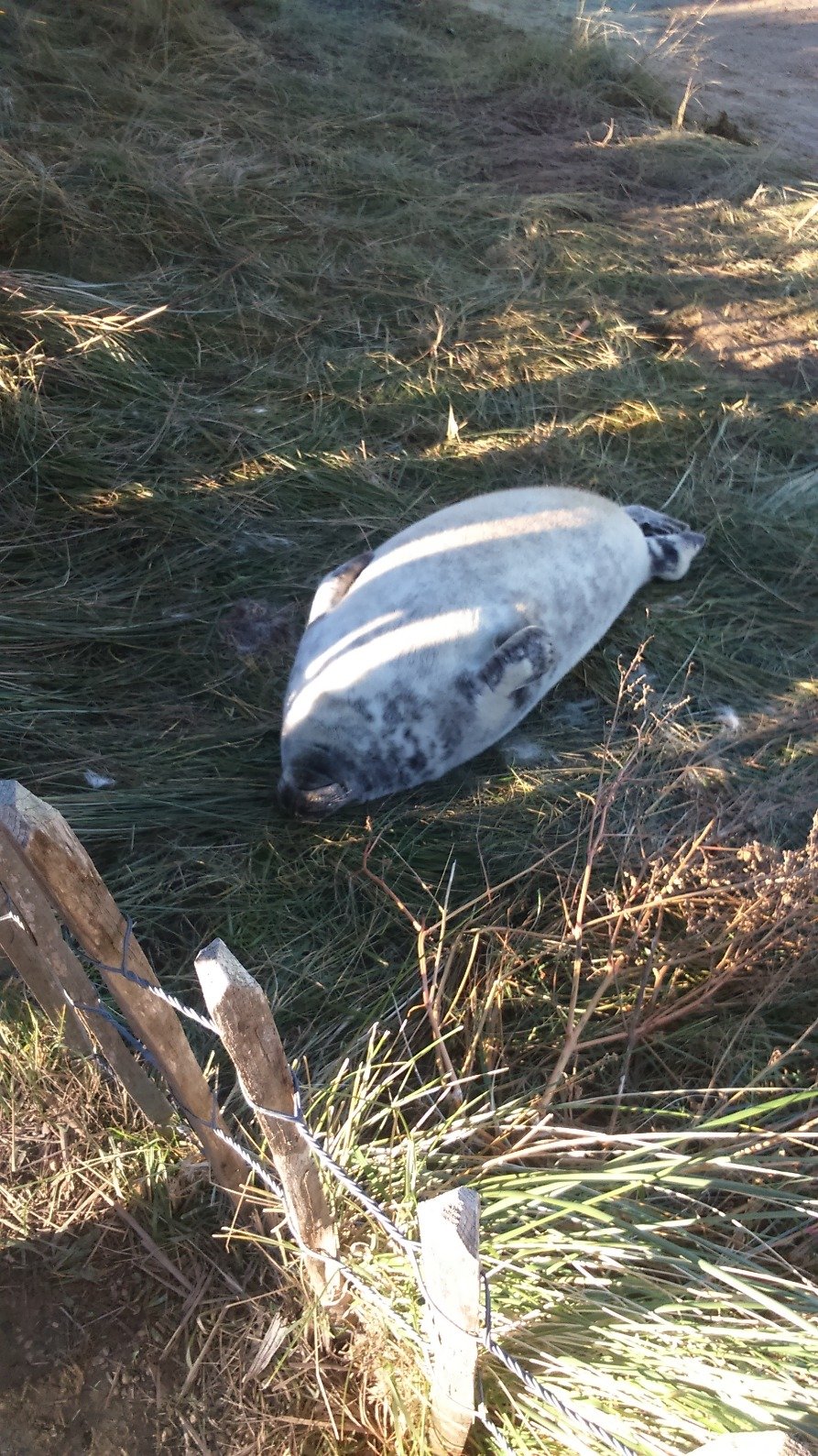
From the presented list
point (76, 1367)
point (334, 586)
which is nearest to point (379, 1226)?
point (76, 1367)

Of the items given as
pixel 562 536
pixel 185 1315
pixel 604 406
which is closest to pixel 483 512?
pixel 562 536

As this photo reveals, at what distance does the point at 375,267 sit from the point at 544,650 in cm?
320

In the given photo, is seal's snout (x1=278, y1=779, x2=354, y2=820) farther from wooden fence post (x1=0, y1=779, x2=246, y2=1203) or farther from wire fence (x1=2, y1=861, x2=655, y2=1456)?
wooden fence post (x1=0, y1=779, x2=246, y2=1203)

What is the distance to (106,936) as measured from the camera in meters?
1.70

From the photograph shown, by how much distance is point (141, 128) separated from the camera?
5.88 metres

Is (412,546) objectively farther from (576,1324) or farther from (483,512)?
(576,1324)

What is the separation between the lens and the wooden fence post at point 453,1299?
1166mm

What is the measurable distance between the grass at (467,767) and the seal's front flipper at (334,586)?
7.5 inches

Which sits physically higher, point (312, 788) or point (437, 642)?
point (437, 642)

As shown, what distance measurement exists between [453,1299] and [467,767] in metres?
2.36

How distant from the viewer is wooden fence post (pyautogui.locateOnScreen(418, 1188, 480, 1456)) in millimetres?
1166

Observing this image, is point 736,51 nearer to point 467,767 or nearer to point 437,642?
point 437,642

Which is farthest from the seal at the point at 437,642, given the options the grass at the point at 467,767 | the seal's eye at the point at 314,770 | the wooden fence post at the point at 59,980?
the wooden fence post at the point at 59,980

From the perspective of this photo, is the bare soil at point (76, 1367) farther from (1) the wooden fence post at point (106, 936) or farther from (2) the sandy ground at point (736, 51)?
(2) the sandy ground at point (736, 51)
